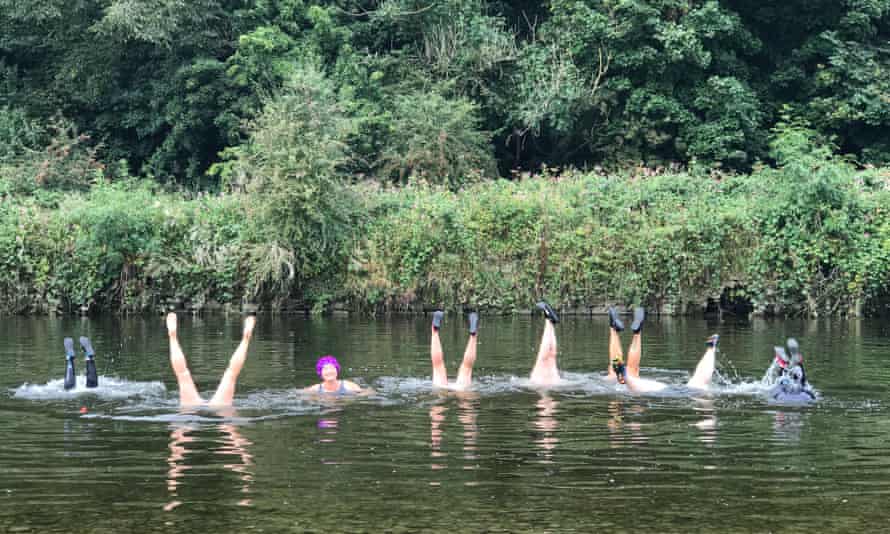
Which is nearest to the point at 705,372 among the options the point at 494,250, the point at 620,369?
the point at 620,369

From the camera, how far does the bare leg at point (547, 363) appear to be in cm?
1788

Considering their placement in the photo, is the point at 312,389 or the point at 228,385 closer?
the point at 228,385

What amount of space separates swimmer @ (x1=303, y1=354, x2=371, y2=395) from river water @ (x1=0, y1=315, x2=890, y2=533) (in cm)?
31

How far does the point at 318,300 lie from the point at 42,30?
21.2 metres

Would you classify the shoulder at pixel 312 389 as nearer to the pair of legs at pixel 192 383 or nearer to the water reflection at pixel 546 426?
the pair of legs at pixel 192 383

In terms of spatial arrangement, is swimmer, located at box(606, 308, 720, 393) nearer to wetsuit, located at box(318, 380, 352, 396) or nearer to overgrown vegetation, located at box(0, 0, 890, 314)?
wetsuit, located at box(318, 380, 352, 396)

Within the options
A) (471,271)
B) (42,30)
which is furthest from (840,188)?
(42,30)

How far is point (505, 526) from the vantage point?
986 cm

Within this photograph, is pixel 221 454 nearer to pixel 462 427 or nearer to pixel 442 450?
pixel 442 450

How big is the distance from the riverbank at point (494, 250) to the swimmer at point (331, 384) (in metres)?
14.6

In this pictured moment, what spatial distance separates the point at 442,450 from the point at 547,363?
5.16 metres

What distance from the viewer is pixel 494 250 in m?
32.6

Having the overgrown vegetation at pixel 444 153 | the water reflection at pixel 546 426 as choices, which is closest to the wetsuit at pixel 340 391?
the water reflection at pixel 546 426

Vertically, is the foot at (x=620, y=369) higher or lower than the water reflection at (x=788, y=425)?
higher
